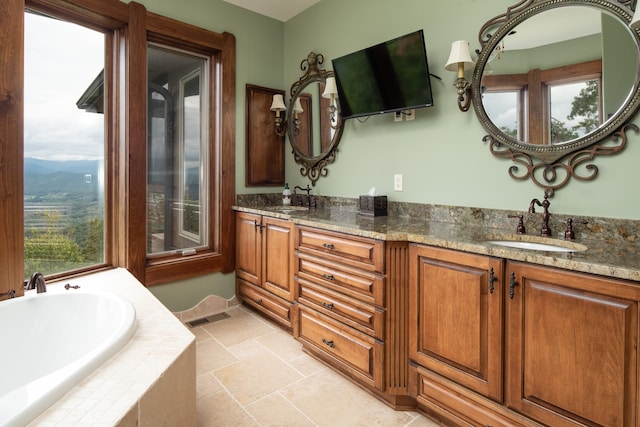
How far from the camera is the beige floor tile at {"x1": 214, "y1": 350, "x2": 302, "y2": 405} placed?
6.68 ft

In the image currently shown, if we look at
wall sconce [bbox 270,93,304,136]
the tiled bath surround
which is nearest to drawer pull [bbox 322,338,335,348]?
the tiled bath surround

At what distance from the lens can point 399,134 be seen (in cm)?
257

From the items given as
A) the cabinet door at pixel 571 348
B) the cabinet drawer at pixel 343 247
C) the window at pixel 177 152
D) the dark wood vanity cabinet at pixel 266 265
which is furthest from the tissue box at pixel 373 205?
the window at pixel 177 152

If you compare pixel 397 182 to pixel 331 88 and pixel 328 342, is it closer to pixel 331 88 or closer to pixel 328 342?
pixel 331 88

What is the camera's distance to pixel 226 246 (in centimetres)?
330

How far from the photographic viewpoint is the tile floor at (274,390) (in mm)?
1814

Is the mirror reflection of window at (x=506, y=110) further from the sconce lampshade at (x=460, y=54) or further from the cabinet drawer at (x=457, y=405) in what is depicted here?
the cabinet drawer at (x=457, y=405)

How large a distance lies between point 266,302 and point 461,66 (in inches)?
87.2

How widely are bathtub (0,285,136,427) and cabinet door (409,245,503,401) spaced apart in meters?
1.30

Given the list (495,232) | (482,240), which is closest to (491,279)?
(482,240)

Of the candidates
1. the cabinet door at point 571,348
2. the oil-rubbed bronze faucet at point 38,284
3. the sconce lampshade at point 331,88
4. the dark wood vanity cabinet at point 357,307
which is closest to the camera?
the cabinet door at point 571,348

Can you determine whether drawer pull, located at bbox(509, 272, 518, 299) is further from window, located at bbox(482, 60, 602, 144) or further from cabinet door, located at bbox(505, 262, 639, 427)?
window, located at bbox(482, 60, 602, 144)

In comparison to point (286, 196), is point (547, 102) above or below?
above

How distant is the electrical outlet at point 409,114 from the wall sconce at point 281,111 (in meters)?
1.22
